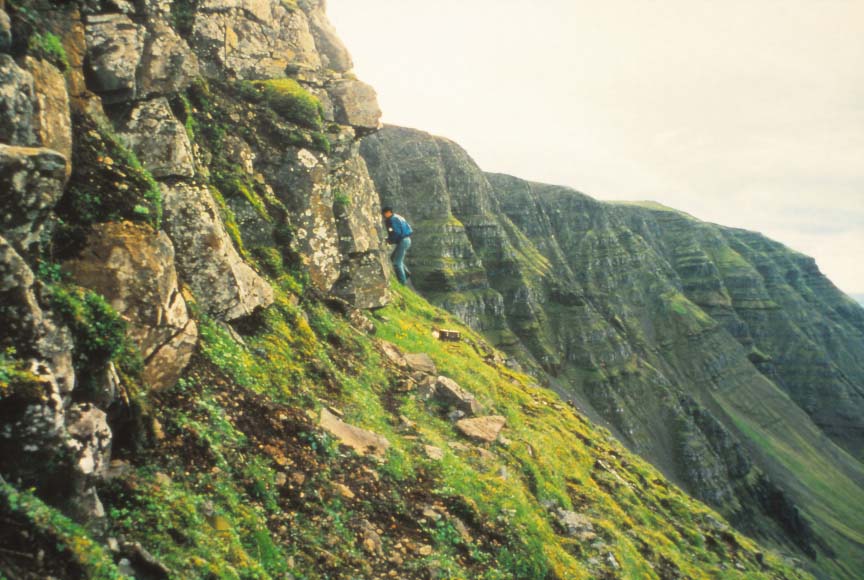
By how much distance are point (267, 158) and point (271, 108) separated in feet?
11.1

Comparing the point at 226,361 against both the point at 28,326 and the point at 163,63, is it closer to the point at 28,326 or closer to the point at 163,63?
the point at 28,326

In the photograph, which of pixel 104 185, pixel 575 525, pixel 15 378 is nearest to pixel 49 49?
pixel 104 185

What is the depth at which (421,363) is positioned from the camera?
23656 millimetres

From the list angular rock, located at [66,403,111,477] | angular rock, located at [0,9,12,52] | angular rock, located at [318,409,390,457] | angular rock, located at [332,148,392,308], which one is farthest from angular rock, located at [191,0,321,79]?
angular rock, located at [66,403,111,477]

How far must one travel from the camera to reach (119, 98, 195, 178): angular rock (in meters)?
13.4

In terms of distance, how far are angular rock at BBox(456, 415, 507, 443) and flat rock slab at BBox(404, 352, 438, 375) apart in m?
3.84

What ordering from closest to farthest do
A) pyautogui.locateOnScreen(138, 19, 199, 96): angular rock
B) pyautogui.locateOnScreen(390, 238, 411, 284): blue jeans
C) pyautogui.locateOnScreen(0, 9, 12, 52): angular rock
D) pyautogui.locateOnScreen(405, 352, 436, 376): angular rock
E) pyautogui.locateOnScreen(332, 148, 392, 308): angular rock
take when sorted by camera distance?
pyautogui.locateOnScreen(0, 9, 12, 52): angular rock
pyautogui.locateOnScreen(138, 19, 199, 96): angular rock
pyautogui.locateOnScreen(405, 352, 436, 376): angular rock
pyautogui.locateOnScreen(332, 148, 392, 308): angular rock
pyautogui.locateOnScreen(390, 238, 411, 284): blue jeans

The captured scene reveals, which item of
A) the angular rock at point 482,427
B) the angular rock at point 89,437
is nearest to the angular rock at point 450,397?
the angular rock at point 482,427

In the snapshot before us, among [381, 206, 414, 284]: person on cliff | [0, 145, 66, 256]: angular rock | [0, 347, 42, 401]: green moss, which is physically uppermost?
[381, 206, 414, 284]: person on cliff

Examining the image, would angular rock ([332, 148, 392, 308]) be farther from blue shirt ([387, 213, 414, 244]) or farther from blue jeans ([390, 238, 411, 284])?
blue shirt ([387, 213, 414, 244])

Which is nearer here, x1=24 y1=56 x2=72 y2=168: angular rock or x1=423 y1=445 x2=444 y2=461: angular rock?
x1=24 y1=56 x2=72 y2=168: angular rock

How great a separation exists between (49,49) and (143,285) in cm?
593

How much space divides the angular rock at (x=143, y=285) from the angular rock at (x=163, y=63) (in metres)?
6.71

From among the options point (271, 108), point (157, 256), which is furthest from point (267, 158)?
point (157, 256)
